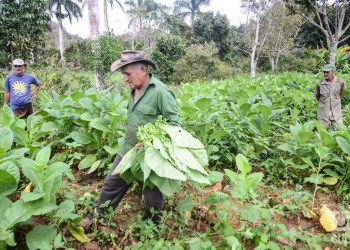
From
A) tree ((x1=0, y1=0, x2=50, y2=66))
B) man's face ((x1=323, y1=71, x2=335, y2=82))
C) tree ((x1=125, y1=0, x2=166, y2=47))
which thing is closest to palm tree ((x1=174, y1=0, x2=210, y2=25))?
tree ((x1=125, y1=0, x2=166, y2=47))

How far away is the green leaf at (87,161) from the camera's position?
4.07 m

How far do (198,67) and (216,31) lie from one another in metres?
12.2

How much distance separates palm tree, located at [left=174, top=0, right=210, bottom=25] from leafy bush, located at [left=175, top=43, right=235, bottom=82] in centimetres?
2616

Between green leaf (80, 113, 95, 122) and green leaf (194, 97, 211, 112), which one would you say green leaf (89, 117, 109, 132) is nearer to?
green leaf (80, 113, 95, 122)

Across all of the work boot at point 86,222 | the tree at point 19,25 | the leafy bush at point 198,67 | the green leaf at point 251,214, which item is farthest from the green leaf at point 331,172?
the leafy bush at point 198,67

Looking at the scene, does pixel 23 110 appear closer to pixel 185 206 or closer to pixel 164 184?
pixel 185 206

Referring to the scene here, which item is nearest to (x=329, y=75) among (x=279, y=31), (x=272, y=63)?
(x=279, y=31)

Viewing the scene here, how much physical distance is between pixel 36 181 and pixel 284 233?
6.79 ft

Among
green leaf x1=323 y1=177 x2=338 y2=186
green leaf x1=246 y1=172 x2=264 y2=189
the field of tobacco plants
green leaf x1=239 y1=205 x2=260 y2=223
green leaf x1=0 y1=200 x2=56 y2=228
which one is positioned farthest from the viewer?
green leaf x1=323 y1=177 x2=338 y2=186

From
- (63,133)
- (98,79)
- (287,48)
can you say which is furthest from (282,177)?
(287,48)

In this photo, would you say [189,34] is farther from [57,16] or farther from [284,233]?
[284,233]

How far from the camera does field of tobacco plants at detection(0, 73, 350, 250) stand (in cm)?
258

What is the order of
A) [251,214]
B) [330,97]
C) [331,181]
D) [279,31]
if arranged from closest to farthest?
[251,214] → [331,181] → [330,97] → [279,31]

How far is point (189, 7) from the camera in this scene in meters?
47.6
